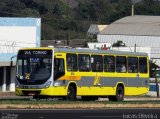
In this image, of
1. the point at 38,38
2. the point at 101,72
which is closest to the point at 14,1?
the point at 38,38

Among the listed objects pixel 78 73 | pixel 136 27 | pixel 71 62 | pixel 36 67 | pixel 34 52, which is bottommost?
pixel 78 73

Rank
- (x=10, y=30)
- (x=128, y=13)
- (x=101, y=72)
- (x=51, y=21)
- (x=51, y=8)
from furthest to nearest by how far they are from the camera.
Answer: (x=51, y=8), (x=128, y=13), (x=51, y=21), (x=10, y=30), (x=101, y=72)

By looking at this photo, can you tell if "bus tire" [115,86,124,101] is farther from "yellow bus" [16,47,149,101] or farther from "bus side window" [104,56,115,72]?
"bus side window" [104,56,115,72]

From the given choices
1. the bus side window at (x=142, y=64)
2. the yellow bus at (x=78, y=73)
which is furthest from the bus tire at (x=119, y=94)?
the bus side window at (x=142, y=64)

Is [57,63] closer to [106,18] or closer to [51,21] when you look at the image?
[51,21]

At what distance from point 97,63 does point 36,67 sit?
4.61m

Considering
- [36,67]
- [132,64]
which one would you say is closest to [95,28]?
[132,64]

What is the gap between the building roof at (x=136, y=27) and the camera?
104613 millimetres

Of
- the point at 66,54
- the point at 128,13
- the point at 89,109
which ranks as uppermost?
the point at 128,13

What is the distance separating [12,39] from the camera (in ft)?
209

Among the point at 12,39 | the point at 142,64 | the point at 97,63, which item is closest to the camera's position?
the point at 97,63

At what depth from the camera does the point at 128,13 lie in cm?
13912

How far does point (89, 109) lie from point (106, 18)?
362 ft

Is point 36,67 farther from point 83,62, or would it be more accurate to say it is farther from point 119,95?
point 119,95
